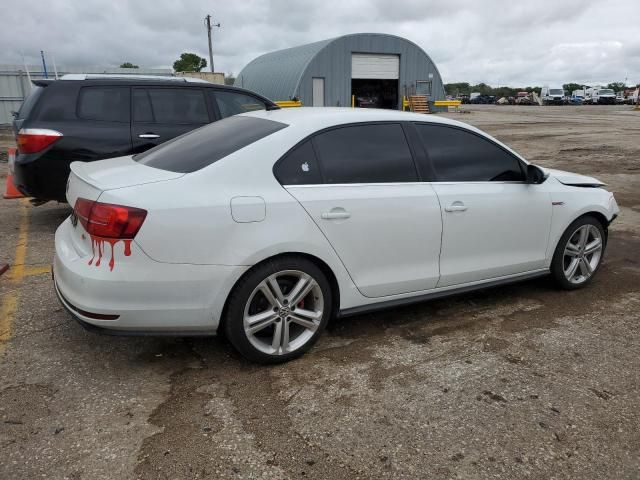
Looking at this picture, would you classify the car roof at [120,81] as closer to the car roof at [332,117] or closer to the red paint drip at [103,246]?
the car roof at [332,117]

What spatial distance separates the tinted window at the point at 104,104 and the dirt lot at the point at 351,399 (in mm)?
2402

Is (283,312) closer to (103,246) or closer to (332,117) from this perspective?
(103,246)

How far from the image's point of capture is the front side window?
6.28 meters

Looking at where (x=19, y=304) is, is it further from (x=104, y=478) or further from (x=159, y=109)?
(x=159, y=109)

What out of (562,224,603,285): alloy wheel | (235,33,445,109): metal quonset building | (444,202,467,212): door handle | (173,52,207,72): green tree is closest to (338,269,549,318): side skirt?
(562,224,603,285): alloy wheel

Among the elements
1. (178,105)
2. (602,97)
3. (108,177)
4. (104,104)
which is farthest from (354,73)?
(602,97)

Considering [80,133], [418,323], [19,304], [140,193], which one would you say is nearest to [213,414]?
[140,193]

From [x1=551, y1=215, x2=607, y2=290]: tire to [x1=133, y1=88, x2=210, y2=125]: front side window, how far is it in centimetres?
430

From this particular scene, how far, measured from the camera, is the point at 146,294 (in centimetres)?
290

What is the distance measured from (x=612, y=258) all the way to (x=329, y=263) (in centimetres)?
376

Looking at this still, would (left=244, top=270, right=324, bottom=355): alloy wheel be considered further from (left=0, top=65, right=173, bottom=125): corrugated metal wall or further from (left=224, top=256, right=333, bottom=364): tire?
(left=0, top=65, right=173, bottom=125): corrugated metal wall

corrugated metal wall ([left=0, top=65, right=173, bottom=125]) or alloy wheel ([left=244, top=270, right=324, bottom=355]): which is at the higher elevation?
corrugated metal wall ([left=0, top=65, right=173, bottom=125])

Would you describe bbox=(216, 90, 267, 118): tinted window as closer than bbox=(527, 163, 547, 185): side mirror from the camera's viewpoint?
No

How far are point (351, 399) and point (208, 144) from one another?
1.83 metres
